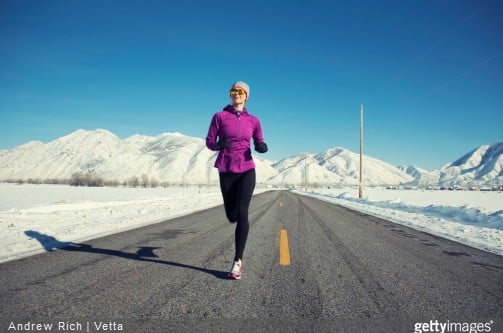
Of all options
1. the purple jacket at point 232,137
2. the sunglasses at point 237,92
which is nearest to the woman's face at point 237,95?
the sunglasses at point 237,92

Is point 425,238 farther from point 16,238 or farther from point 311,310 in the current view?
point 16,238

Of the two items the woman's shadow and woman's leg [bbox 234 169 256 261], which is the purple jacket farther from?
the woman's shadow

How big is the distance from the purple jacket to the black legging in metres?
0.10

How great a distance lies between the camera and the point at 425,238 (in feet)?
22.0

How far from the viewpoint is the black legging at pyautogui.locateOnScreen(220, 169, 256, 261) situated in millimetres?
3586

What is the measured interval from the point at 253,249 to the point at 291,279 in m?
1.77

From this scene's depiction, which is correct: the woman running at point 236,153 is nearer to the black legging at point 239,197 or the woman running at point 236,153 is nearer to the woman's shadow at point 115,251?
the black legging at point 239,197

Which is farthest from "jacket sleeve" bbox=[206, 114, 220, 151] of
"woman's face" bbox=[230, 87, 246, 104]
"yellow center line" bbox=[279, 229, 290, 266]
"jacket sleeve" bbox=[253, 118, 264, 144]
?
"yellow center line" bbox=[279, 229, 290, 266]

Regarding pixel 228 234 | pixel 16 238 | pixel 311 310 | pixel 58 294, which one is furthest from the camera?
pixel 228 234

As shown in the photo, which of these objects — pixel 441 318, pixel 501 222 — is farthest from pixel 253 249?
pixel 501 222

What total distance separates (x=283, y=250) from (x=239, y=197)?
167cm

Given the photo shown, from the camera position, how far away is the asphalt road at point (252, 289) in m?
2.22

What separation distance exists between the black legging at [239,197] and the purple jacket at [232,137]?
99 millimetres

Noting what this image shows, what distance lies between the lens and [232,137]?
12.3ft
